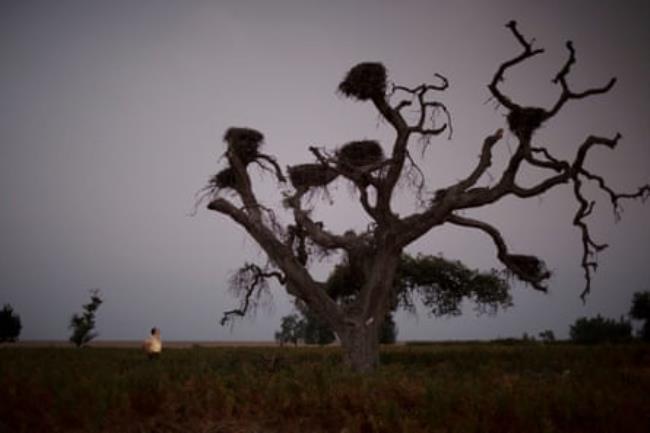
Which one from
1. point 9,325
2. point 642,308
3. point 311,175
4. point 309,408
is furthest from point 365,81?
point 9,325

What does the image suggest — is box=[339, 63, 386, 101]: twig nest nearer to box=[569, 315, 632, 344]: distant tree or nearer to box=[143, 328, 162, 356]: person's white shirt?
box=[143, 328, 162, 356]: person's white shirt

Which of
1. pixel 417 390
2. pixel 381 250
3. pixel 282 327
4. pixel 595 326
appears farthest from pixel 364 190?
pixel 282 327

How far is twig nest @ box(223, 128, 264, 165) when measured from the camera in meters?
19.9

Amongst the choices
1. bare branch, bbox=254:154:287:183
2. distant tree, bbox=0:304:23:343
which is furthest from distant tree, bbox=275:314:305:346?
bare branch, bbox=254:154:287:183

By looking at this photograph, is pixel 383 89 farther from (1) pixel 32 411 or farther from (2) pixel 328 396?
(1) pixel 32 411

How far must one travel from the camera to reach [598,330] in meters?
56.0

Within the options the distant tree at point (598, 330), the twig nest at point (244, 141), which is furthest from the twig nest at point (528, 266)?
the distant tree at point (598, 330)

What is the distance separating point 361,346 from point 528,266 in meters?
6.59

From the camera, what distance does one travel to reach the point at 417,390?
865 centimetres

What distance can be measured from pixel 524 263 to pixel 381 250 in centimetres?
513

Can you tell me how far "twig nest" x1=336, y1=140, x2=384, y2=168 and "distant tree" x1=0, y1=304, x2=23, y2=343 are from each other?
2125 inches

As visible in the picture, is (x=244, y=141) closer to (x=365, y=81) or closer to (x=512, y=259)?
(x=365, y=81)

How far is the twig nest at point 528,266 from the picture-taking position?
18188 mm

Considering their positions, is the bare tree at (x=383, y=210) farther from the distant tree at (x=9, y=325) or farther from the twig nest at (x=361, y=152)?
the distant tree at (x=9, y=325)
